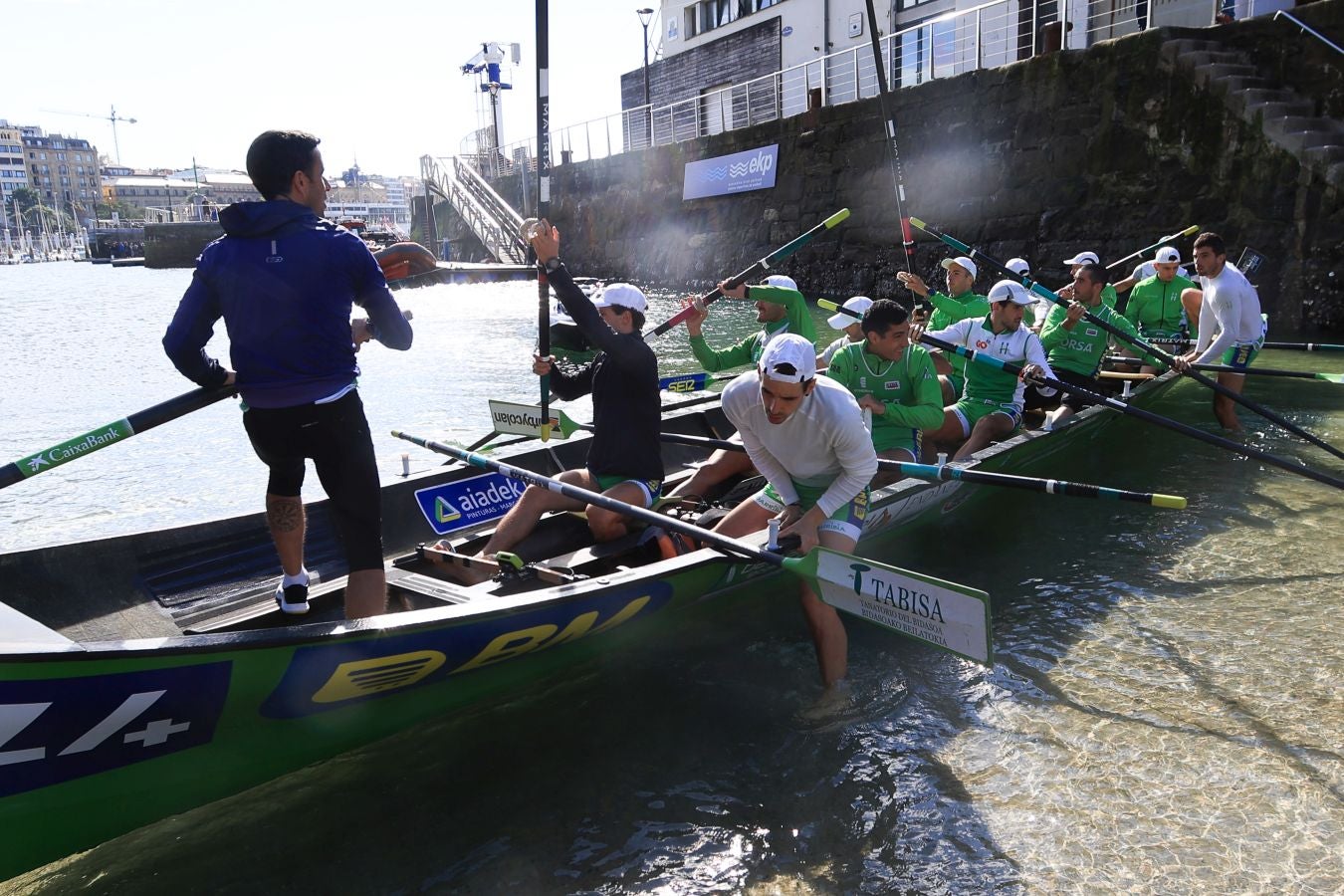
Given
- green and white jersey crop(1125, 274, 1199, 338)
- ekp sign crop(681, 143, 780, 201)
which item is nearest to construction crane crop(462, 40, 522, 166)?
ekp sign crop(681, 143, 780, 201)

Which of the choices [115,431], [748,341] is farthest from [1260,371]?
[115,431]

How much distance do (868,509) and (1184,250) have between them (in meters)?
13.9

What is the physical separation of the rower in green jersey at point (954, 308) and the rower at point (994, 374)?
86 cm

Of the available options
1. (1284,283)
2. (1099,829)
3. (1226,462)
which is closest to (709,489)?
(1099,829)

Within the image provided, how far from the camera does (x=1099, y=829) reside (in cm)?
394

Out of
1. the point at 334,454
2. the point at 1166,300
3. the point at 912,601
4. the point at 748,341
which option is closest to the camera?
the point at 334,454

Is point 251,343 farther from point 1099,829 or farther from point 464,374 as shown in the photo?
point 464,374

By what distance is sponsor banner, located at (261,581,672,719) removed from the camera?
372 cm

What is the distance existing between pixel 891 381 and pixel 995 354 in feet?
6.02

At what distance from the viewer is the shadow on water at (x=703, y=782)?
12.4 feet

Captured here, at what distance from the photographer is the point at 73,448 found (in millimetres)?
4215

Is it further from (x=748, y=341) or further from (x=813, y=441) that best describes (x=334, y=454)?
(x=748, y=341)

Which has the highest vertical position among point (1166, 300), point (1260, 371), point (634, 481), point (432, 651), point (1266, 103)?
point (1266, 103)

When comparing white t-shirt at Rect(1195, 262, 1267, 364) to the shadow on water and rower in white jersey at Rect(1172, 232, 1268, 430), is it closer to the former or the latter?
rower in white jersey at Rect(1172, 232, 1268, 430)
